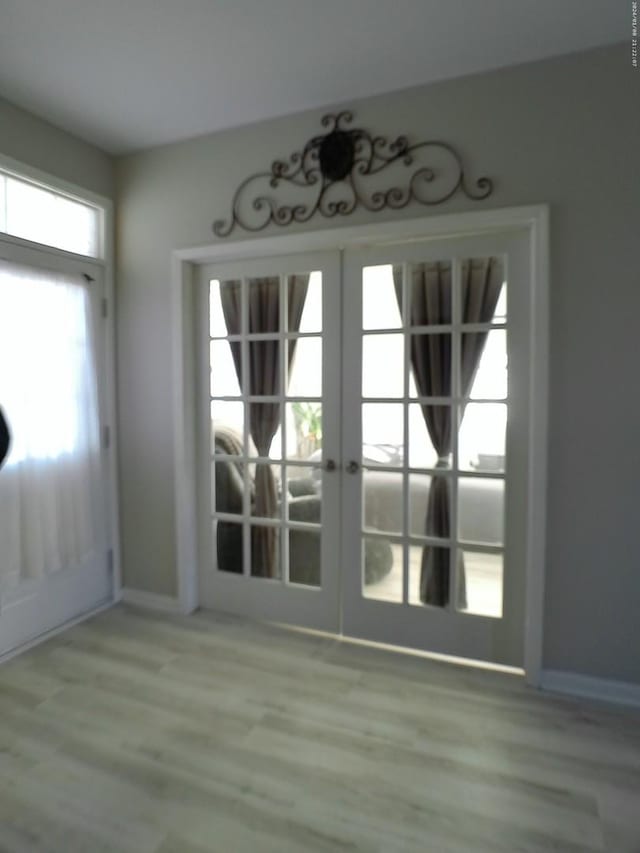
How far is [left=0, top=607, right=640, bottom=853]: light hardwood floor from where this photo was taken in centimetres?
153

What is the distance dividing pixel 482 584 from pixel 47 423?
226cm

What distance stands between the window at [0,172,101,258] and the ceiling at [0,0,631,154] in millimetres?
374

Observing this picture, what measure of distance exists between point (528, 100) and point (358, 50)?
727 millimetres

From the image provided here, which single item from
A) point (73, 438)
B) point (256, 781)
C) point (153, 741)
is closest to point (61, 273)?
point (73, 438)

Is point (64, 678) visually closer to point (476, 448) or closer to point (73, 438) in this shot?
point (73, 438)

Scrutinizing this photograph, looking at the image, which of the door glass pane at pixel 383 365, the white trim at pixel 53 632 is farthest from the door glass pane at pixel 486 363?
the white trim at pixel 53 632

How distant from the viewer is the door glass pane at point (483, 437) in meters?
2.36

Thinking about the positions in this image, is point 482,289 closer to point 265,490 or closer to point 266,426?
point 266,426

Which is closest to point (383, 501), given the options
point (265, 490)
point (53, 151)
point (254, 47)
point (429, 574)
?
point (429, 574)

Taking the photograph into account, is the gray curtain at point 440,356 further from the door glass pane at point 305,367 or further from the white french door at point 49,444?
the white french door at point 49,444

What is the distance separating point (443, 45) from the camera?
6.74 ft

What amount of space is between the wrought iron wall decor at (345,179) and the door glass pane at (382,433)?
93 cm

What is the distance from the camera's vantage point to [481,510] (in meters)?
2.42

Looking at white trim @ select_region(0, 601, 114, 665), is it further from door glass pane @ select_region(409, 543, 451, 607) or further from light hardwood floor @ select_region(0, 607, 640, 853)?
door glass pane @ select_region(409, 543, 451, 607)
